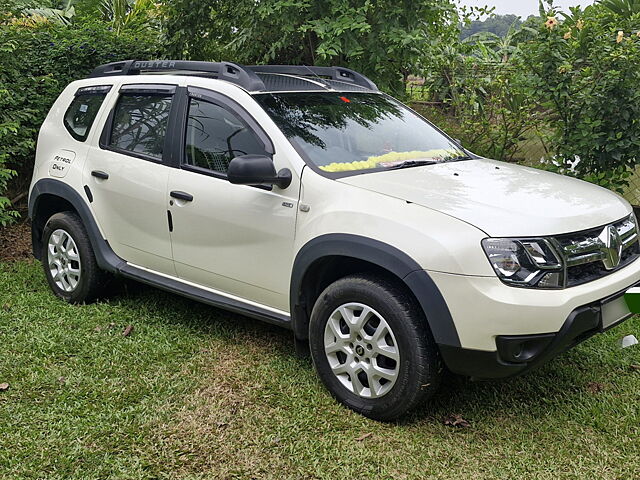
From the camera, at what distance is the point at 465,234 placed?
3117 mm

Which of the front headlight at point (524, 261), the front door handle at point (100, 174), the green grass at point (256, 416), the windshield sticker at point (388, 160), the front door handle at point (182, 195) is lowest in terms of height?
the green grass at point (256, 416)

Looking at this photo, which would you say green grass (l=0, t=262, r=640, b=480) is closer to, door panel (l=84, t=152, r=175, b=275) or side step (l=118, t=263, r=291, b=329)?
side step (l=118, t=263, r=291, b=329)

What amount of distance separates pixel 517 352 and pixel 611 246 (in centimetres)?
79

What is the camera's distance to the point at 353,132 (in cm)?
413

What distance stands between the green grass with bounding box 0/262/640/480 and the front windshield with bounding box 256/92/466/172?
1296 mm

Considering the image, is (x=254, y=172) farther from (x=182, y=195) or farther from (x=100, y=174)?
(x=100, y=174)

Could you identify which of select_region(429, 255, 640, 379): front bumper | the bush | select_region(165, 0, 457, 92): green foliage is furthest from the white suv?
the bush

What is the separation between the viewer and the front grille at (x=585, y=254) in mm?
3197

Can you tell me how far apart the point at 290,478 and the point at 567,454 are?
51.6 inches

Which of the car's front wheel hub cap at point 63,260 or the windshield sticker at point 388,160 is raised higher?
the windshield sticker at point 388,160

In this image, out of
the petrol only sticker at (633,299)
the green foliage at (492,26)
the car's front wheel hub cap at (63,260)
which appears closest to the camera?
the petrol only sticker at (633,299)

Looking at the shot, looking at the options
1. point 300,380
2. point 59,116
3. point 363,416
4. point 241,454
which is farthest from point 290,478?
point 59,116

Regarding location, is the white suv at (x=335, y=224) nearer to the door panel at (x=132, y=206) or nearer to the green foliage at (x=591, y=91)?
the door panel at (x=132, y=206)

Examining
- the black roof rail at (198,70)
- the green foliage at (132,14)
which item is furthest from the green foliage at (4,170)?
the green foliage at (132,14)
